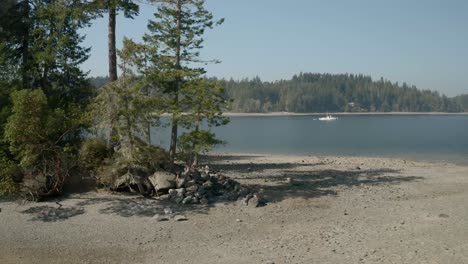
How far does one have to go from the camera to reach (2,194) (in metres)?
15.3

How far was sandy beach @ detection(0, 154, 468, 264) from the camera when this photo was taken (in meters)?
11.0

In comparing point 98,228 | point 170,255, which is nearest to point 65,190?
point 98,228

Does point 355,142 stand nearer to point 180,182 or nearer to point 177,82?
point 177,82

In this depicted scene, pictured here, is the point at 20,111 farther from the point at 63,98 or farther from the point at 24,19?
the point at 24,19

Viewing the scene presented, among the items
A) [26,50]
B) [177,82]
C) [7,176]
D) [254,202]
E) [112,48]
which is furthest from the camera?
[26,50]

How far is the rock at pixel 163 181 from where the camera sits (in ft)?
52.4

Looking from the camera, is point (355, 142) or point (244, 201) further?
point (355, 142)

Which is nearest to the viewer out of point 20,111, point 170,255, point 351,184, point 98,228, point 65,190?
point 170,255

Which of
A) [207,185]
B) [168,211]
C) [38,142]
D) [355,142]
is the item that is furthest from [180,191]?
[355,142]

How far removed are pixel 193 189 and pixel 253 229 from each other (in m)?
3.66

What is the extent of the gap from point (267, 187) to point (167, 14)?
7.96m

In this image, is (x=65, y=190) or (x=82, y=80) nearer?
(x=65, y=190)

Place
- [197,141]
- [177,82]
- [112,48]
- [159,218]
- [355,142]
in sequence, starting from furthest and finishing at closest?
1. [355,142]
2. [112,48]
3. [177,82]
4. [197,141]
5. [159,218]

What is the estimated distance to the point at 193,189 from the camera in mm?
16109
